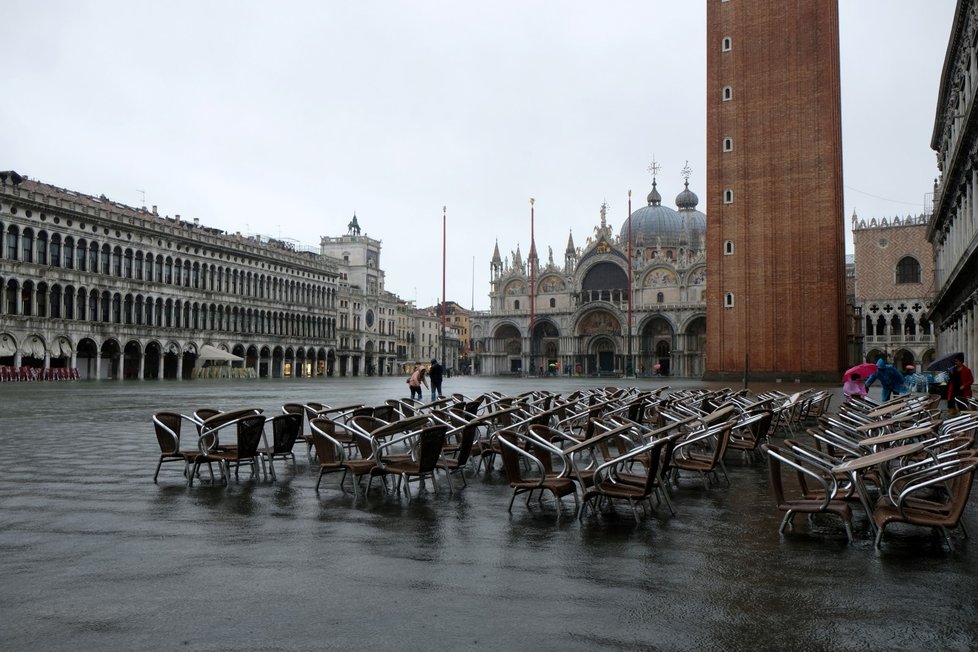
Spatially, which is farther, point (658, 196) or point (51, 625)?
point (658, 196)

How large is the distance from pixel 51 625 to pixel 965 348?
96.5ft

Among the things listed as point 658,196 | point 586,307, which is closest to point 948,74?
point 586,307

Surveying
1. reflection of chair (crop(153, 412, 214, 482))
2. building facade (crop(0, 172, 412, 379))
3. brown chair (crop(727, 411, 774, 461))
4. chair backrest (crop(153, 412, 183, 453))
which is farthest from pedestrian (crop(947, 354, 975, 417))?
building facade (crop(0, 172, 412, 379))

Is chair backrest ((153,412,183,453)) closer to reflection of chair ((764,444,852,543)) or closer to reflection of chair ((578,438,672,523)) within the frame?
reflection of chair ((578,438,672,523))

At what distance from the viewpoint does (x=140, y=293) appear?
57000mm

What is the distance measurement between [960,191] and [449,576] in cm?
2630

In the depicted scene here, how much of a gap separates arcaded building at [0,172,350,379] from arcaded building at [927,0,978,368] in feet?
146

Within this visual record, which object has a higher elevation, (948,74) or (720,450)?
(948,74)

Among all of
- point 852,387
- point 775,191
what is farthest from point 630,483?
point 775,191

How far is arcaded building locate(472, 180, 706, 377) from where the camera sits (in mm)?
73062

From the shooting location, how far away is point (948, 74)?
30.5 meters

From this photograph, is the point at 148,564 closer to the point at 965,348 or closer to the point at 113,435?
the point at 113,435

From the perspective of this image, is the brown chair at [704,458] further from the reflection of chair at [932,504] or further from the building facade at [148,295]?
the building facade at [148,295]

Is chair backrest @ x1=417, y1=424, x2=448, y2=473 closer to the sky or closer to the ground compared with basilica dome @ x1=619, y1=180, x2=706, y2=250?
closer to the ground
